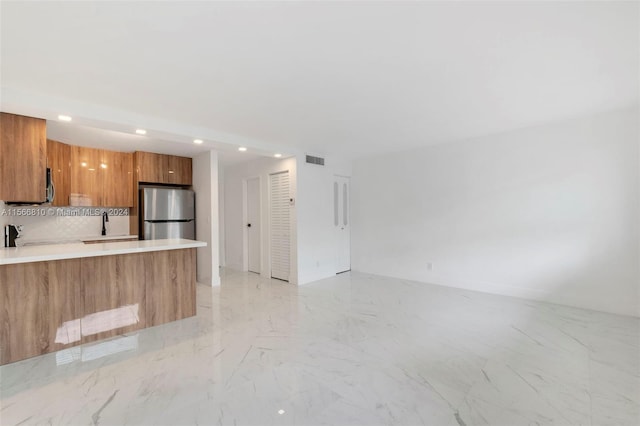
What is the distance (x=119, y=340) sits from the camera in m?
2.79

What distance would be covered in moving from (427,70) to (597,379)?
2609 millimetres

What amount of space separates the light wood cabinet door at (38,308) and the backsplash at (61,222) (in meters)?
2.29

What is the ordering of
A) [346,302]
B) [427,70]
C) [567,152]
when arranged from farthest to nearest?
[346,302], [567,152], [427,70]

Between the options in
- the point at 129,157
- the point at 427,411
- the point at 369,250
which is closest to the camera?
the point at 427,411

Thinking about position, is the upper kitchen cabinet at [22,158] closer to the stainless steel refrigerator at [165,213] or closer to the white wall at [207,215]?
the stainless steel refrigerator at [165,213]

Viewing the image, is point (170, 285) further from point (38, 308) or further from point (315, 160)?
point (315, 160)

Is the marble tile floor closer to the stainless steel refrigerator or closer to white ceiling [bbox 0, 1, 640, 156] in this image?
the stainless steel refrigerator

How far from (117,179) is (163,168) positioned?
74 cm

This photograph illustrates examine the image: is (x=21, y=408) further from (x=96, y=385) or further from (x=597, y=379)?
(x=597, y=379)

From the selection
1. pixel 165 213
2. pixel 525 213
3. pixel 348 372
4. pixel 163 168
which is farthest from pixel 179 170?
pixel 525 213

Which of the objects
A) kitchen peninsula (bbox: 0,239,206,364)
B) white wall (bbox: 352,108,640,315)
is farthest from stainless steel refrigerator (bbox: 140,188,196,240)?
white wall (bbox: 352,108,640,315)

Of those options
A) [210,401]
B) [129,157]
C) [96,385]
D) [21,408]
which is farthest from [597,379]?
[129,157]

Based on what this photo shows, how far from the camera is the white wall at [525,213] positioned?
3.35m

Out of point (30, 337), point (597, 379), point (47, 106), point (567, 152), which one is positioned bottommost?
point (597, 379)
